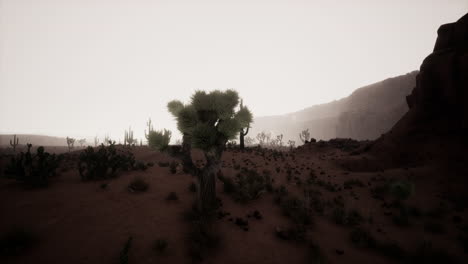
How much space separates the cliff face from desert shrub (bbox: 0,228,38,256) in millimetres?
20460

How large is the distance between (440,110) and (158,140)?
799 inches

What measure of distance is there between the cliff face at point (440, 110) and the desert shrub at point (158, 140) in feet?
56.3

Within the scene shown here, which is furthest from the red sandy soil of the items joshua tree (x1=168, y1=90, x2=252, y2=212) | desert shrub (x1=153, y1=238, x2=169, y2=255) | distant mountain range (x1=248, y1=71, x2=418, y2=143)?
distant mountain range (x1=248, y1=71, x2=418, y2=143)

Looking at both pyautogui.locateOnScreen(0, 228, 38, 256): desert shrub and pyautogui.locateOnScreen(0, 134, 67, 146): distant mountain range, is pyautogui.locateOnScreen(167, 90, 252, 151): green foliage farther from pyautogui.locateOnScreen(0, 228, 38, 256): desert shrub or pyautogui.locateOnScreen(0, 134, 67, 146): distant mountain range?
pyautogui.locateOnScreen(0, 134, 67, 146): distant mountain range

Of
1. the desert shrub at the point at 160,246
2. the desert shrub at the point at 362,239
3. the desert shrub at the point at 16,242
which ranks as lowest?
the desert shrub at the point at 362,239

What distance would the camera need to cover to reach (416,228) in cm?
663

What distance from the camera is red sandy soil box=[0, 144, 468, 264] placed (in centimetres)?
471

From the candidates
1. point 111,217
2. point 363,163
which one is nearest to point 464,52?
point 363,163

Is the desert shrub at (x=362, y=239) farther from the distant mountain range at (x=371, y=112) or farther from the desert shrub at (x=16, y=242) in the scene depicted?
the distant mountain range at (x=371, y=112)

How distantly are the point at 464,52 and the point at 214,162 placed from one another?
66.3ft

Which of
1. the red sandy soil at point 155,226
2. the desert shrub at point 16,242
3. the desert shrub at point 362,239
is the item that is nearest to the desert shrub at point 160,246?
the red sandy soil at point 155,226

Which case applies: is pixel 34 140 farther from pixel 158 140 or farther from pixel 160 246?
pixel 160 246

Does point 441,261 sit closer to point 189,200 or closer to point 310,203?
point 310,203

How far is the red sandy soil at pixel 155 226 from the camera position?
4.71 metres
